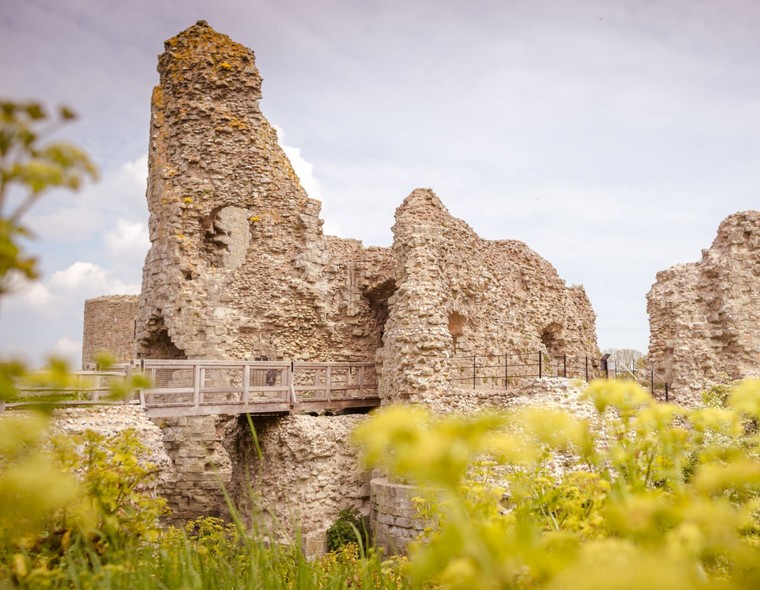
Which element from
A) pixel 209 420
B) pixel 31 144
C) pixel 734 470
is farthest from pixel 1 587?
pixel 209 420

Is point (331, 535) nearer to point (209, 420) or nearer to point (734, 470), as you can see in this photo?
point (209, 420)

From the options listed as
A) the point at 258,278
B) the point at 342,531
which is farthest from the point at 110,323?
the point at 342,531

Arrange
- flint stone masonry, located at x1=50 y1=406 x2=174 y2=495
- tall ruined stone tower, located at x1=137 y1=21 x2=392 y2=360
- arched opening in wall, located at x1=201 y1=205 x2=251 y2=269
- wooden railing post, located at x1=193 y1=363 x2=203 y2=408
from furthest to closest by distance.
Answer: arched opening in wall, located at x1=201 y1=205 x2=251 y2=269 < tall ruined stone tower, located at x1=137 y1=21 x2=392 y2=360 < wooden railing post, located at x1=193 y1=363 x2=203 y2=408 < flint stone masonry, located at x1=50 y1=406 x2=174 y2=495

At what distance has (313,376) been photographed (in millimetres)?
15156

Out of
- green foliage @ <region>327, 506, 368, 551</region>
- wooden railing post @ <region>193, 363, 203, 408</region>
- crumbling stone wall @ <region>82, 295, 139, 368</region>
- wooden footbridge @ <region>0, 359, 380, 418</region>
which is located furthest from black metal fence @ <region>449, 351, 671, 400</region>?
crumbling stone wall @ <region>82, 295, 139, 368</region>

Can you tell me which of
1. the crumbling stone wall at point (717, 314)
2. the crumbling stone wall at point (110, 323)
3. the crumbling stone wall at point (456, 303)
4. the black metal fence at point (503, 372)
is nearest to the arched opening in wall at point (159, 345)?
the crumbling stone wall at point (456, 303)

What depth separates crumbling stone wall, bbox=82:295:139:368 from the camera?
96.3 ft

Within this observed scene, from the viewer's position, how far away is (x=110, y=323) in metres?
29.8

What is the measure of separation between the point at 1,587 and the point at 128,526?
0.97 m

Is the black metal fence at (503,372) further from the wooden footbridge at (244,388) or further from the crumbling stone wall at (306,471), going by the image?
the crumbling stone wall at (306,471)

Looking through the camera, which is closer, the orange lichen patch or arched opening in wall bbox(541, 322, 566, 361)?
the orange lichen patch

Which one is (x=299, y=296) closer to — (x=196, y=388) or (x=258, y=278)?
(x=258, y=278)

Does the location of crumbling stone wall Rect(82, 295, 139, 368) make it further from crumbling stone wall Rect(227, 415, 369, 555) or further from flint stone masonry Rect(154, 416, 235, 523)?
crumbling stone wall Rect(227, 415, 369, 555)

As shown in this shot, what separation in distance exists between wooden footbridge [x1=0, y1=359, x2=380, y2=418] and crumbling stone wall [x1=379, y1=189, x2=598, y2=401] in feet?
3.99
